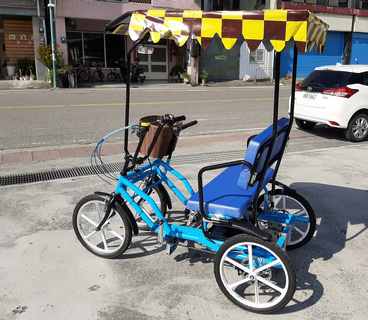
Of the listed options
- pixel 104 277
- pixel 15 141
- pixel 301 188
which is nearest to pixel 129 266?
pixel 104 277

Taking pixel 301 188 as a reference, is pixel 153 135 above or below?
above

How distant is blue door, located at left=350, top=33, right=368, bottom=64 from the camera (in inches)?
1158

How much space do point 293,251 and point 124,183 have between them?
1.85m

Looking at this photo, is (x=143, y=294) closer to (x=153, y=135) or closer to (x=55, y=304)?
(x=55, y=304)

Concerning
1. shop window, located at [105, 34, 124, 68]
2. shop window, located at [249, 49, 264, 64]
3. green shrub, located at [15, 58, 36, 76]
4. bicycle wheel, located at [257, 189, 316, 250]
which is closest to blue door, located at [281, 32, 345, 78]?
shop window, located at [249, 49, 264, 64]

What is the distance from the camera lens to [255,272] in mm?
2994

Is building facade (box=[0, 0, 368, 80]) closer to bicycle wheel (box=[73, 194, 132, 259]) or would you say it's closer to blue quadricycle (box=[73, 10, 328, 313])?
blue quadricycle (box=[73, 10, 328, 313])

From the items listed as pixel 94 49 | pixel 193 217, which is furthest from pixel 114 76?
pixel 193 217

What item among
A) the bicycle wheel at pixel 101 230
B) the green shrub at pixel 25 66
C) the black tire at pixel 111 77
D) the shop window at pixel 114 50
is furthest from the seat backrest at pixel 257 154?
the shop window at pixel 114 50

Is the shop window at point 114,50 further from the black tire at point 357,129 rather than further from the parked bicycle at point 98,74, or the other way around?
the black tire at point 357,129

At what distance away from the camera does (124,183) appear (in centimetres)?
359

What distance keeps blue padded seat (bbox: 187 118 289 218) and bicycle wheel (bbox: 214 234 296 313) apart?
26 centimetres

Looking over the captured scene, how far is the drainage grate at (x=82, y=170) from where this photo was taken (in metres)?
5.91

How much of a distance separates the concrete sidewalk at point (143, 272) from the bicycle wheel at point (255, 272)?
104 mm
